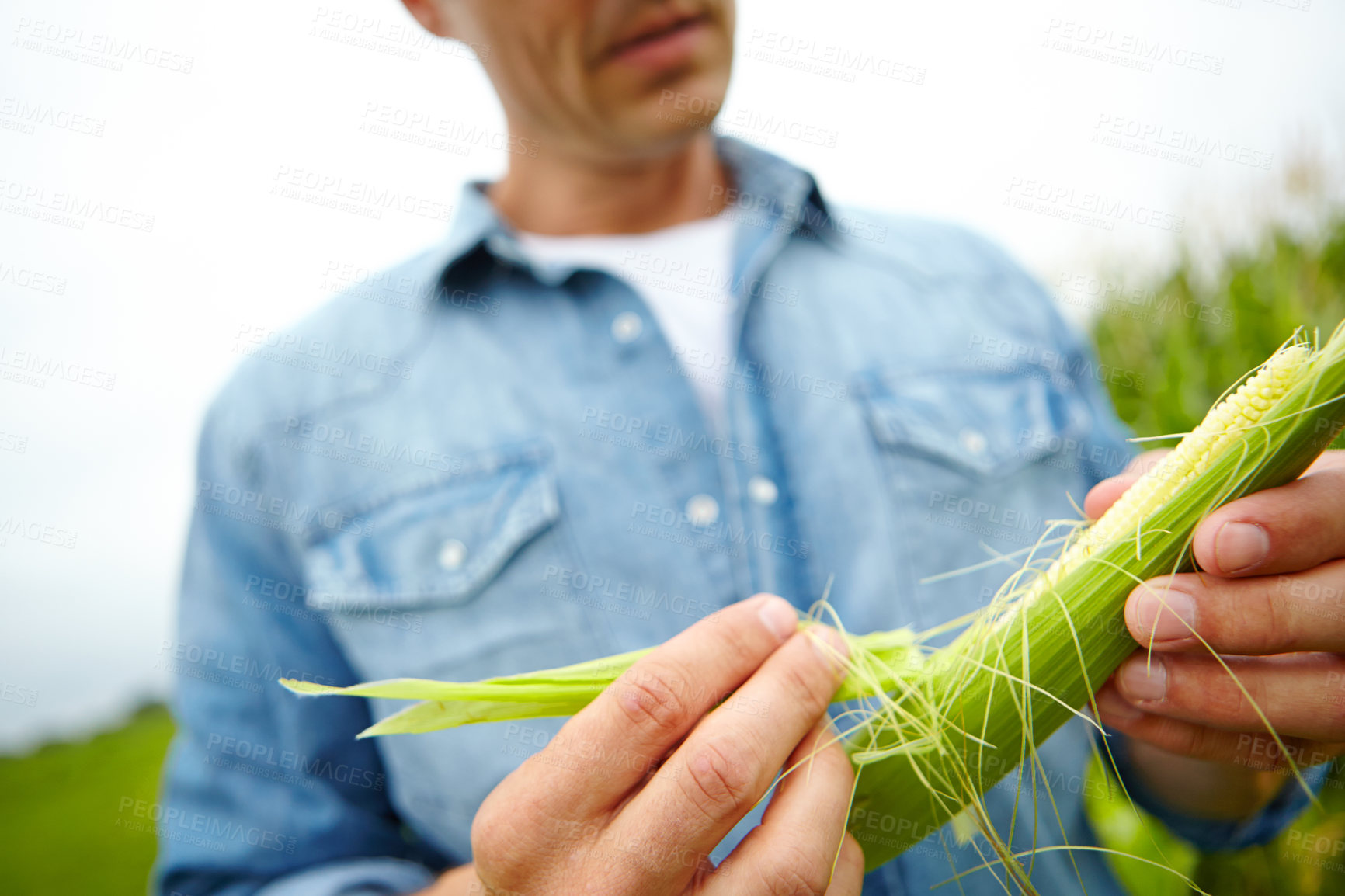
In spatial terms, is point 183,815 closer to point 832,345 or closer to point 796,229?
point 832,345

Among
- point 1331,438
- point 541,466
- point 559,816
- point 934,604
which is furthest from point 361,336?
point 1331,438

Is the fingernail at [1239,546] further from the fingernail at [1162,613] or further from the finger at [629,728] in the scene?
the finger at [629,728]

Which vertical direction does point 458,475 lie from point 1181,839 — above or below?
above

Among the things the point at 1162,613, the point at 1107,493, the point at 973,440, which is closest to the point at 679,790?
the point at 1162,613

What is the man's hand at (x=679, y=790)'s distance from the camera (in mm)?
834

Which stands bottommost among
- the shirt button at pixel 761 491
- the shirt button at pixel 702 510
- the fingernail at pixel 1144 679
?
the shirt button at pixel 702 510

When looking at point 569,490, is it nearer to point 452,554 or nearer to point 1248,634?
point 452,554

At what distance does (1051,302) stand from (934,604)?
3.28ft

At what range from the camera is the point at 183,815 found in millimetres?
1523

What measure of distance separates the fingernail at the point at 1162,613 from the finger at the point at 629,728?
1.69 feet

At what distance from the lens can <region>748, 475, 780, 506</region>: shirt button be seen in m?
1.56

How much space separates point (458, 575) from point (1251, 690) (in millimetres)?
1369

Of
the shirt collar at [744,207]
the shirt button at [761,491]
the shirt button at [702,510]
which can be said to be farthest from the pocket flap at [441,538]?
the shirt collar at [744,207]

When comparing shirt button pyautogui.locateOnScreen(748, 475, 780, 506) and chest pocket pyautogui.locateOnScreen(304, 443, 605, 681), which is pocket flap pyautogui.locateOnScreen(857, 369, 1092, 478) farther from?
chest pocket pyautogui.locateOnScreen(304, 443, 605, 681)
